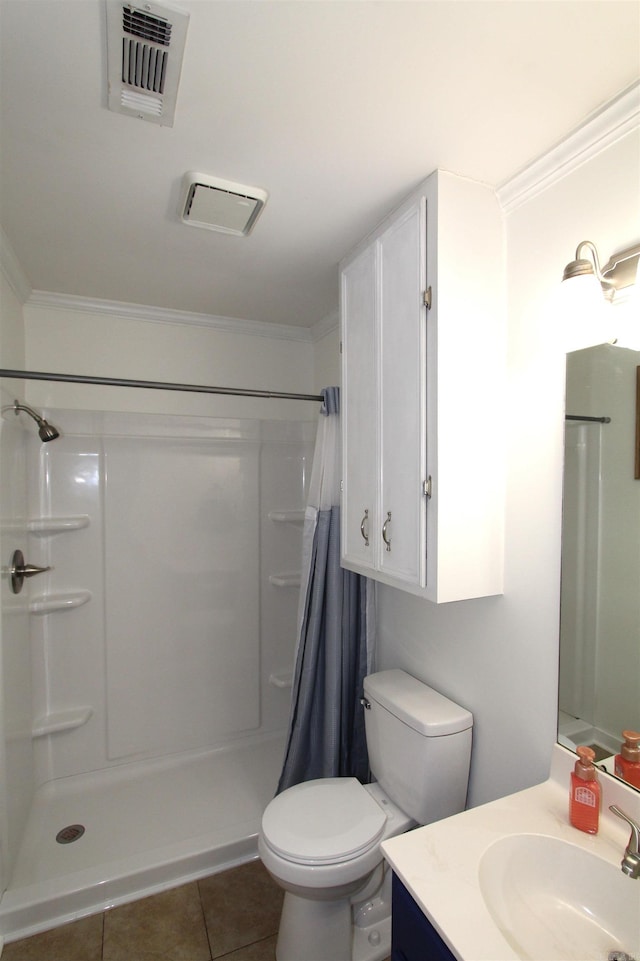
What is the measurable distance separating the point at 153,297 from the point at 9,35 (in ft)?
4.33

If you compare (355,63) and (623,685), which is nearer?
(355,63)

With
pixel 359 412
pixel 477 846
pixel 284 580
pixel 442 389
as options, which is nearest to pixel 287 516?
pixel 284 580

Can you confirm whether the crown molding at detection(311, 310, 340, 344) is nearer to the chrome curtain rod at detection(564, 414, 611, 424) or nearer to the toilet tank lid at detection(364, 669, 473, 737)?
the chrome curtain rod at detection(564, 414, 611, 424)

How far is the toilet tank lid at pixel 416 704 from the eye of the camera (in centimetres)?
145

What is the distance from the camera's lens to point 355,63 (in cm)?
94

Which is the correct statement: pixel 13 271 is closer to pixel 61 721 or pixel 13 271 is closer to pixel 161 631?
pixel 161 631

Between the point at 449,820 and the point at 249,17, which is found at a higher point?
the point at 249,17

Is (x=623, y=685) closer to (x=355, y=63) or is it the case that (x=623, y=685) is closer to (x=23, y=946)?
(x=355, y=63)

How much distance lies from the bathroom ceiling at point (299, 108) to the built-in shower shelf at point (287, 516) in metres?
1.40

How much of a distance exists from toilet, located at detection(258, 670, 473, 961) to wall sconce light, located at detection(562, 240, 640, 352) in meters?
1.17

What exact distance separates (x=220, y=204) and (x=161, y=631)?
1.98 meters

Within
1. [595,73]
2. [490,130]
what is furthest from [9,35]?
[595,73]

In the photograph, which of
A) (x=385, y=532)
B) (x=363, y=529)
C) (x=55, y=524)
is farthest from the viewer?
(x=55, y=524)

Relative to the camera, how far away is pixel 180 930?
5.34 feet
